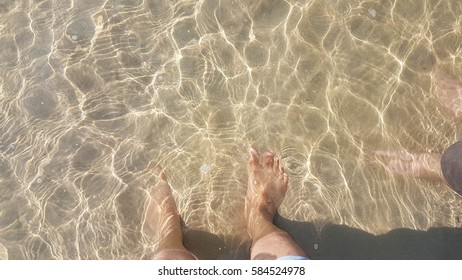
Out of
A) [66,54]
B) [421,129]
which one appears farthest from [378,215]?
[66,54]

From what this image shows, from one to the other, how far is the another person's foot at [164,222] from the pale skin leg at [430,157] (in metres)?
2.06

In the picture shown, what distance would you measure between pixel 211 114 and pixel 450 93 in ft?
7.77

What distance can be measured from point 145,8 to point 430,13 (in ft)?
9.40

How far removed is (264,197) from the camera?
15.1ft

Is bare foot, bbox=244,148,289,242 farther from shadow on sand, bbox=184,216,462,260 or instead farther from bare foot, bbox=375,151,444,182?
bare foot, bbox=375,151,444,182

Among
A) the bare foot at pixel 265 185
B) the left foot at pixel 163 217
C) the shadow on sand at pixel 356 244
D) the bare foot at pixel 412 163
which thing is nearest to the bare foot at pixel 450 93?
the bare foot at pixel 412 163

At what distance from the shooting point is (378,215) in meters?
4.56

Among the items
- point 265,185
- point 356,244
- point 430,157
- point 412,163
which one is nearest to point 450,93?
point 430,157

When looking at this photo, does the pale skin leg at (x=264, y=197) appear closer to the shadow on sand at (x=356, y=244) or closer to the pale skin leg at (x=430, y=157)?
the shadow on sand at (x=356, y=244)

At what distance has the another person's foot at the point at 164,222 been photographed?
440 cm

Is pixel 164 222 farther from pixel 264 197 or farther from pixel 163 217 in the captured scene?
pixel 264 197

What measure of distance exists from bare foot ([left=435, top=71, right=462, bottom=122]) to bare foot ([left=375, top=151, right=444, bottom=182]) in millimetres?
484

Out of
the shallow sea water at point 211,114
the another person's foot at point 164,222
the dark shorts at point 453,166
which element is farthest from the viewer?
the shallow sea water at point 211,114

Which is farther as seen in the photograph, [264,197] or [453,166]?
[264,197]
